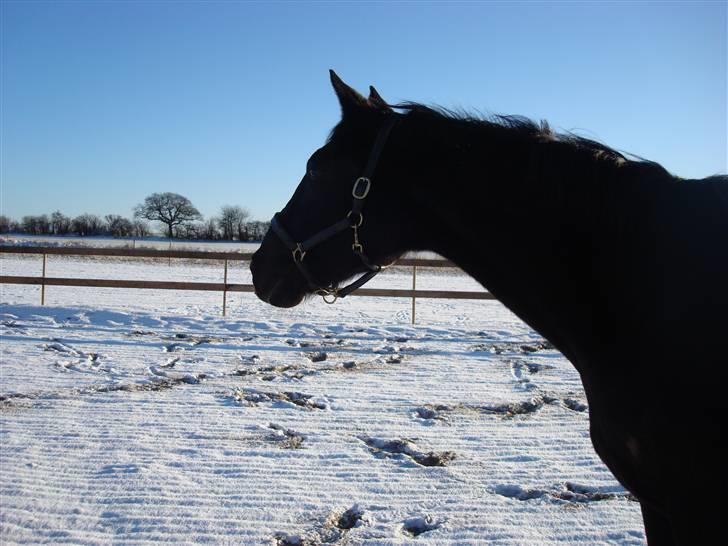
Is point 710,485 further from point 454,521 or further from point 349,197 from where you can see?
point 454,521

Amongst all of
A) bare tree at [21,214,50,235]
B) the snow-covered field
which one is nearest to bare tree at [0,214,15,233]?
bare tree at [21,214,50,235]

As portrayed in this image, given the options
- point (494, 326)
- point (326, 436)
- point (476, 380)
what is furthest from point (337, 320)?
point (326, 436)

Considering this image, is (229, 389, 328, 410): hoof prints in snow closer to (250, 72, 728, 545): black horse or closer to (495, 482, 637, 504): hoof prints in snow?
(495, 482, 637, 504): hoof prints in snow

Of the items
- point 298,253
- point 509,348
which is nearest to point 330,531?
point 298,253

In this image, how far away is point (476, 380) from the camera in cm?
574

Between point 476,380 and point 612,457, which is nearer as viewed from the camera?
point 612,457

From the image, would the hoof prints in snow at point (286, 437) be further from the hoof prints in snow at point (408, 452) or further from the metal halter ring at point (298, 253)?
the metal halter ring at point (298, 253)

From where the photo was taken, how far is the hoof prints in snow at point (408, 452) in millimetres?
3518

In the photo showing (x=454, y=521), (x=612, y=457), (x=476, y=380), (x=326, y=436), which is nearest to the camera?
(x=612, y=457)

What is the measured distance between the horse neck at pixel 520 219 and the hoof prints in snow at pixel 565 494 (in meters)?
1.75

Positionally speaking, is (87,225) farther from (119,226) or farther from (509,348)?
(509,348)

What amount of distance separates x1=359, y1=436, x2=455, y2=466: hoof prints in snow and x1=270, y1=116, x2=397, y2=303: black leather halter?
200cm

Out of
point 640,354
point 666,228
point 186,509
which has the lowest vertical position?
point 186,509

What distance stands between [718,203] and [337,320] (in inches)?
328
